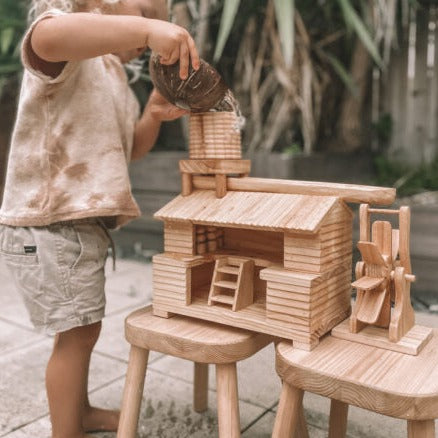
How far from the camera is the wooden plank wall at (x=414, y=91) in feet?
10.6

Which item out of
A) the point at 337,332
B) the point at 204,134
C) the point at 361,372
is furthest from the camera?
the point at 204,134

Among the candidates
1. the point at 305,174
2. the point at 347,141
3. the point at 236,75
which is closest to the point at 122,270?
the point at 305,174

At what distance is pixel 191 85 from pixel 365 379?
1.84ft

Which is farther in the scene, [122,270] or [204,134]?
[122,270]

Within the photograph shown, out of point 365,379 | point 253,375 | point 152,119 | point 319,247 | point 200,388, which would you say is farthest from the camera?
point 253,375

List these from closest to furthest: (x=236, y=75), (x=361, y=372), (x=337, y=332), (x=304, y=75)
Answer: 1. (x=361, y=372)
2. (x=337, y=332)
3. (x=304, y=75)
4. (x=236, y=75)

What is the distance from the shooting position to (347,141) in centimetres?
334

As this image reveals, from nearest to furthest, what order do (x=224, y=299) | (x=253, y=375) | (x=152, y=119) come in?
(x=224, y=299) → (x=152, y=119) → (x=253, y=375)

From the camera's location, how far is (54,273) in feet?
3.62

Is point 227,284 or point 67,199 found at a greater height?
point 67,199

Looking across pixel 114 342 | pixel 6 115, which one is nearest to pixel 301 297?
pixel 114 342

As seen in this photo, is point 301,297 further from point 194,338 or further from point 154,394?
point 154,394

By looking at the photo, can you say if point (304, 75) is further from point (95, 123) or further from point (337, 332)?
point (337, 332)

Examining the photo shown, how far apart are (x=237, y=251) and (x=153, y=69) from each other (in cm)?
40
